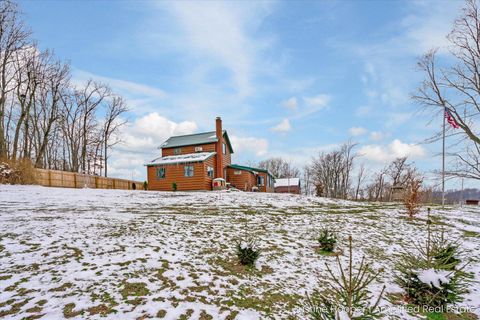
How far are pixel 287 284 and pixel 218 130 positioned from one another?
24238mm

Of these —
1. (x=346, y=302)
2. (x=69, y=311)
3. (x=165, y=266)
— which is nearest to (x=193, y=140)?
(x=165, y=266)

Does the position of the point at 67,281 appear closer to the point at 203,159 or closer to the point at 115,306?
the point at 115,306

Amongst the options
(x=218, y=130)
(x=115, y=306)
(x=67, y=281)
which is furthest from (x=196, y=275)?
(x=218, y=130)

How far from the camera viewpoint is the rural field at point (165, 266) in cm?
391

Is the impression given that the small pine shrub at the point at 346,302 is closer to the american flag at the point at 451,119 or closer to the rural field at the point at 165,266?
the rural field at the point at 165,266

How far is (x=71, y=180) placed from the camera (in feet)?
76.3

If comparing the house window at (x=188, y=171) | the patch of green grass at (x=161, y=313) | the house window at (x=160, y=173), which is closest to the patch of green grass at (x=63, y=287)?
the patch of green grass at (x=161, y=313)

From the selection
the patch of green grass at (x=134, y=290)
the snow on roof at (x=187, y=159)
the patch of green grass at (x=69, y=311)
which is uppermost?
the snow on roof at (x=187, y=159)

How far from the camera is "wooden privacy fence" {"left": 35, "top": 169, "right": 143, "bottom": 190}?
19906mm

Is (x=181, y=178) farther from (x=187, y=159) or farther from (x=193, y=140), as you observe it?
(x=193, y=140)

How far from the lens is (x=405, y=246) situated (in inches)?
324

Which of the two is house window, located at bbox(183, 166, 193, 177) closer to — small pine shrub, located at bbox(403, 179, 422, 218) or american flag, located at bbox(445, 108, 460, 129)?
small pine shrub, located at bbox(403, 179, 422, 218)

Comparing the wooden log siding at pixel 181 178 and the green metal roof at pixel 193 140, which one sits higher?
the green metal roof at pixel 193 140

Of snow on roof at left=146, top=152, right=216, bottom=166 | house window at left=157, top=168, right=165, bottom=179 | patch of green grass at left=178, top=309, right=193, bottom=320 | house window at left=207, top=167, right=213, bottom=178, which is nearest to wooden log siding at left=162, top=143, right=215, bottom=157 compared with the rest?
snow on roof at left=146, top=152, right=216, bottom=166
